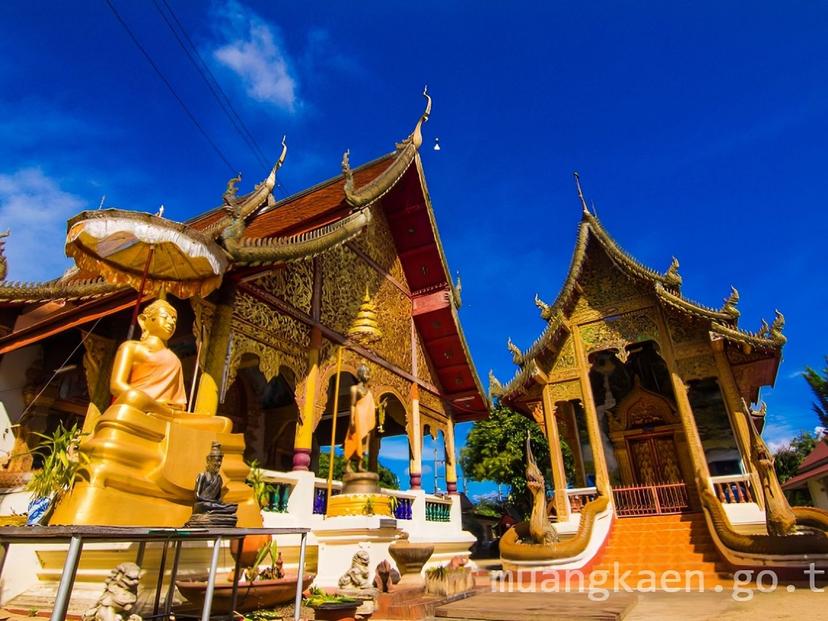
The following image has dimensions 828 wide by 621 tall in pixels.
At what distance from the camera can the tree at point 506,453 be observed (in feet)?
66.4

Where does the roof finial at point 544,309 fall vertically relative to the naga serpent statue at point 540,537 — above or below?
above

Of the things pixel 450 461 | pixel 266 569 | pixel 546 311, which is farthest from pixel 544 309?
pixel 266 569

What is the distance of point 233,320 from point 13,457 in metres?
3.98

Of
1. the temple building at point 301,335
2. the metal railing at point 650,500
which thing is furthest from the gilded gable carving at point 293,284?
the metal railing at point 650,500

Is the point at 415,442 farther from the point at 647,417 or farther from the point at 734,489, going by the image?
the point at 647,417

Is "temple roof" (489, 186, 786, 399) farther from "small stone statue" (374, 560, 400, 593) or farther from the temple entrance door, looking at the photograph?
"small stone statue" (374, 560, 400, 593)

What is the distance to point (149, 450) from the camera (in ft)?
12.4

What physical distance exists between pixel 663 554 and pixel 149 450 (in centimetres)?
816

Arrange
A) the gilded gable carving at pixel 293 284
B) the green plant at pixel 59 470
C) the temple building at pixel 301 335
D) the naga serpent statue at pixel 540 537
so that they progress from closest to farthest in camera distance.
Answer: the green plant at pixel 59 470
the temple building at pixel 301 335
the gilded gable carving at pixel 293 284
the naga serpent statue at pixel 540 537

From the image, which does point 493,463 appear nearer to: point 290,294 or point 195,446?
point 290,294

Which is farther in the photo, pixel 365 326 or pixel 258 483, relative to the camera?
pixel 365 326

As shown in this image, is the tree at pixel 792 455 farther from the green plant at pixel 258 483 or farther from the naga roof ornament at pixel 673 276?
the green plant at pixel 258 483

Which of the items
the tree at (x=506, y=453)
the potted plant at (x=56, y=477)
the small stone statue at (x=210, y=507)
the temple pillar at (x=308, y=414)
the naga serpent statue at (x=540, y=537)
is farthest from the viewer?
the tree at (x=506, y=453)

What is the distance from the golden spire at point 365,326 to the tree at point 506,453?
14184mm
